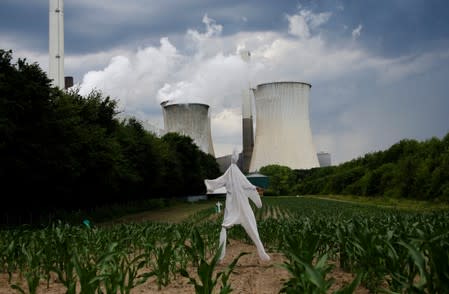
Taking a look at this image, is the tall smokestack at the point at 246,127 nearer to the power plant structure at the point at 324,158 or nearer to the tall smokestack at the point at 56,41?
the power plant structure at the point at 324,158

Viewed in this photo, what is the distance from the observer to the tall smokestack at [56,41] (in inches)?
1762

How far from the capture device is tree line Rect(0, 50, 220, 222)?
61.8 feet

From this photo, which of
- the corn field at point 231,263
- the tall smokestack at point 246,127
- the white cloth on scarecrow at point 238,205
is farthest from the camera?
the tall smokestack at point 246,127

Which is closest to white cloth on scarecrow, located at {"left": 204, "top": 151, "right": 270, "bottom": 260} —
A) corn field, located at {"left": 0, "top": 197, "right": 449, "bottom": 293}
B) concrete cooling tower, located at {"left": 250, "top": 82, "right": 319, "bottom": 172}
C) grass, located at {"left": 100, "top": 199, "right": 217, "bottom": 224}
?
corn field, located at {"left": 0, "top": 197, "right": 449, "bottom": 293}

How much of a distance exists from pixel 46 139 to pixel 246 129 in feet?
266

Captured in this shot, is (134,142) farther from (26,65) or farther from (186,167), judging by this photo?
(186,167)

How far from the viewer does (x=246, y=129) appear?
330 ft

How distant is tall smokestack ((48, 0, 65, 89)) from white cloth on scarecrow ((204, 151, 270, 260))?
128 feet

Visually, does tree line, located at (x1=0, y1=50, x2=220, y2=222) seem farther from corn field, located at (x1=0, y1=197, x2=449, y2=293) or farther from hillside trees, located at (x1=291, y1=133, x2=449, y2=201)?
hillside trees, located at (x1=291, y1=133, x2=449, y2=201)

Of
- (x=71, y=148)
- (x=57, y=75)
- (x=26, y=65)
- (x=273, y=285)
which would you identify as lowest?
(x=273, y=285)

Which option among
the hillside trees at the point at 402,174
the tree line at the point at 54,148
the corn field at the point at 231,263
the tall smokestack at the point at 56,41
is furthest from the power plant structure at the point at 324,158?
the corn field at the point at 231,263

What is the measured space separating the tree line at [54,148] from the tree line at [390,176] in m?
17.3

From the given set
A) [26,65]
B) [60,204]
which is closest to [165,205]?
[60,204]

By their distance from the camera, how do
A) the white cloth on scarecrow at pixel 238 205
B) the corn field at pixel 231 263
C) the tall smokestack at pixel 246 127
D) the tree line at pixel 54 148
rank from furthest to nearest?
the tall smokestack at pixel 246 127, the tree line at pixel 54 148, the white cloth on scarecrow at pixel 238 205, the corn field at pixel 231 263
